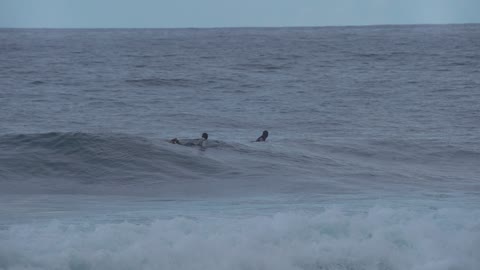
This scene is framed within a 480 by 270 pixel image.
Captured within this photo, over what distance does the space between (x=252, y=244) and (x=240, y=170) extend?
6.92 m

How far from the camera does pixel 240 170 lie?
17.3 metres

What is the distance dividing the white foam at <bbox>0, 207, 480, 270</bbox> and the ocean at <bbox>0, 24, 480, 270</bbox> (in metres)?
0.02

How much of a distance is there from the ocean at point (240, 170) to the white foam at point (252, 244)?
21mm

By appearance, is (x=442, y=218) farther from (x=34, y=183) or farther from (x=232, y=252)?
(x=34, y=183)

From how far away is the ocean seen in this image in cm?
1025

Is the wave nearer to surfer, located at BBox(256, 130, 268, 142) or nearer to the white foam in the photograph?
surfer, located at BBox(256, 130, 268, 142)

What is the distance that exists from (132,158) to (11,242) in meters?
7.80

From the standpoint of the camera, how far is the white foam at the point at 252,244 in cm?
990

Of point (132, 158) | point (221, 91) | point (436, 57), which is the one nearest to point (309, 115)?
point (221, 91)

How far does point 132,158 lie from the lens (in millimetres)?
17859

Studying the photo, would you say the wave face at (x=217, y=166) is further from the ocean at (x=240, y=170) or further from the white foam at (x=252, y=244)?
the white foam at (x=252, y=244)

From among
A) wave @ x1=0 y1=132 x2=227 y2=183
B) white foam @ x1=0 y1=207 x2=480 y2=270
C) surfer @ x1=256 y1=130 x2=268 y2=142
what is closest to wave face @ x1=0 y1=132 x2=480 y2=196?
wave @ x1=0 y1=132 x2=227 y2=183

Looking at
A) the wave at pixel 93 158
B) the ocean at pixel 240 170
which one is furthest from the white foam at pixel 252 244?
the wave at pixel 93 158

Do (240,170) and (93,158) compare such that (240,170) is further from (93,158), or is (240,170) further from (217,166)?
(93,158)
